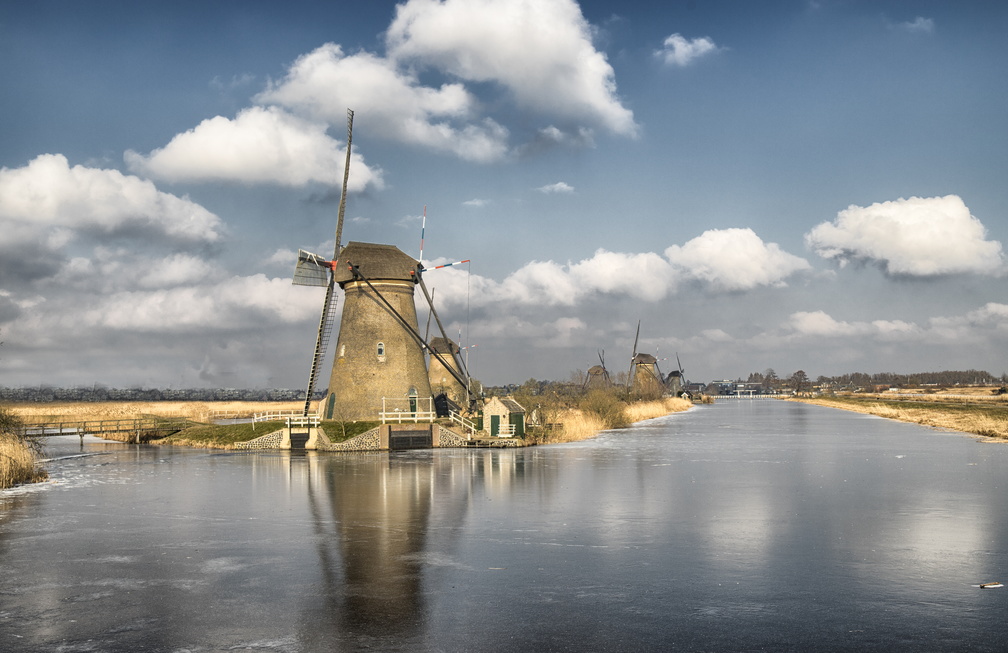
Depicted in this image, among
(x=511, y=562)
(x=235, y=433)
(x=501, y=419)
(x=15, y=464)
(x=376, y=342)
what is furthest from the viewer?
(x=235, y=433)

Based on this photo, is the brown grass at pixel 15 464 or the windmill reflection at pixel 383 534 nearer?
the windmill reflection at pixel 383 534

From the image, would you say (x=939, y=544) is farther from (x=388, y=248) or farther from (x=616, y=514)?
(x=388, y=248)

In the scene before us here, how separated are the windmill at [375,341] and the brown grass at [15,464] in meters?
14.1

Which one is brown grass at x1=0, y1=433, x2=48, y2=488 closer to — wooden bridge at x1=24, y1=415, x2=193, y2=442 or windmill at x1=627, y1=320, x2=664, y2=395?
wooden bridge at x1=24, y1=415, x2=193, y2=442

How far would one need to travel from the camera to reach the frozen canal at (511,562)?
7469 millimetres

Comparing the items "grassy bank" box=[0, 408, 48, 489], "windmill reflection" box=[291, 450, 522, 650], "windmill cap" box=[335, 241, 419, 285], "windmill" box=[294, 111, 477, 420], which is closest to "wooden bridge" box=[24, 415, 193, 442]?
"windmill" box=[294, 111, 477, 420]

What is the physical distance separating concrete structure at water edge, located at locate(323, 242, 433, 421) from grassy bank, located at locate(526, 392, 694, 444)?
20.9 feet

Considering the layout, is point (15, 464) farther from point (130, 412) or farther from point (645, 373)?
point (645, 373)

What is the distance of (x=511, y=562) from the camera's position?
10.5 meters

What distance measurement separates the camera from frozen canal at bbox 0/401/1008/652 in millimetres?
7469

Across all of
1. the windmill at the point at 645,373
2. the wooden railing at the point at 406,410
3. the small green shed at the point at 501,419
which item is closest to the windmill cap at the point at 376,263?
the wooden railing at the point at 406,410

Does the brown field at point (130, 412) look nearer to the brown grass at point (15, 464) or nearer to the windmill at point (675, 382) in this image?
the brown grass at point (15, 464)

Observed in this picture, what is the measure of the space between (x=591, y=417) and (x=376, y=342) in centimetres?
1930

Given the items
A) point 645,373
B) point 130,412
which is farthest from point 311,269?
point 645,373
